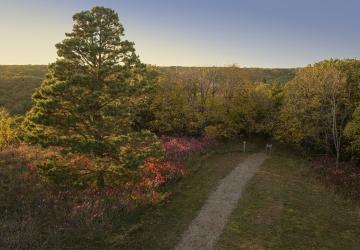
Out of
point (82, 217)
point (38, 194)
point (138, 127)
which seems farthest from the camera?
point (138, 127)

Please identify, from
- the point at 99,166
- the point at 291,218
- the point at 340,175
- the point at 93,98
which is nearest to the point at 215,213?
the point at 291,218

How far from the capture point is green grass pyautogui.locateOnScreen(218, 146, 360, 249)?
16.7 m

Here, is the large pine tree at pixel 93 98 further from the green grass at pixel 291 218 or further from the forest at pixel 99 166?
the green grass at pixel 291 218

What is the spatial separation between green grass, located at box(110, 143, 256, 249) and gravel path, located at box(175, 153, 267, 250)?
1.44ft

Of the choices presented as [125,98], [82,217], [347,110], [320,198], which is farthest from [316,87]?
[82,217]

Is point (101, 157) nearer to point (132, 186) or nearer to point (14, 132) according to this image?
point (132, 186)

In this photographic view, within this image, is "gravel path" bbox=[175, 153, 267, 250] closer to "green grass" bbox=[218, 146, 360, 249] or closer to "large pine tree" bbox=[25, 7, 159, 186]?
"green grass" bbox=[218, 146, 360, 249]

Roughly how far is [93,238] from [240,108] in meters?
30.1

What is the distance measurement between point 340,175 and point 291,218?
12.8m

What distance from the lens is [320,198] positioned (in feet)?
78.3

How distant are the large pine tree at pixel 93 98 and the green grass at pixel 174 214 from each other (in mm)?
3225

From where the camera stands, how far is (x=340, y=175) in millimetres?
29844

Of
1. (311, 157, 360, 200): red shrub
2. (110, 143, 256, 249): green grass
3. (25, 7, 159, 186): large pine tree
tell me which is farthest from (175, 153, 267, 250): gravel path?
(311, 157, 360, 200): red shrub

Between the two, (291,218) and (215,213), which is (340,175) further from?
(215,213)
